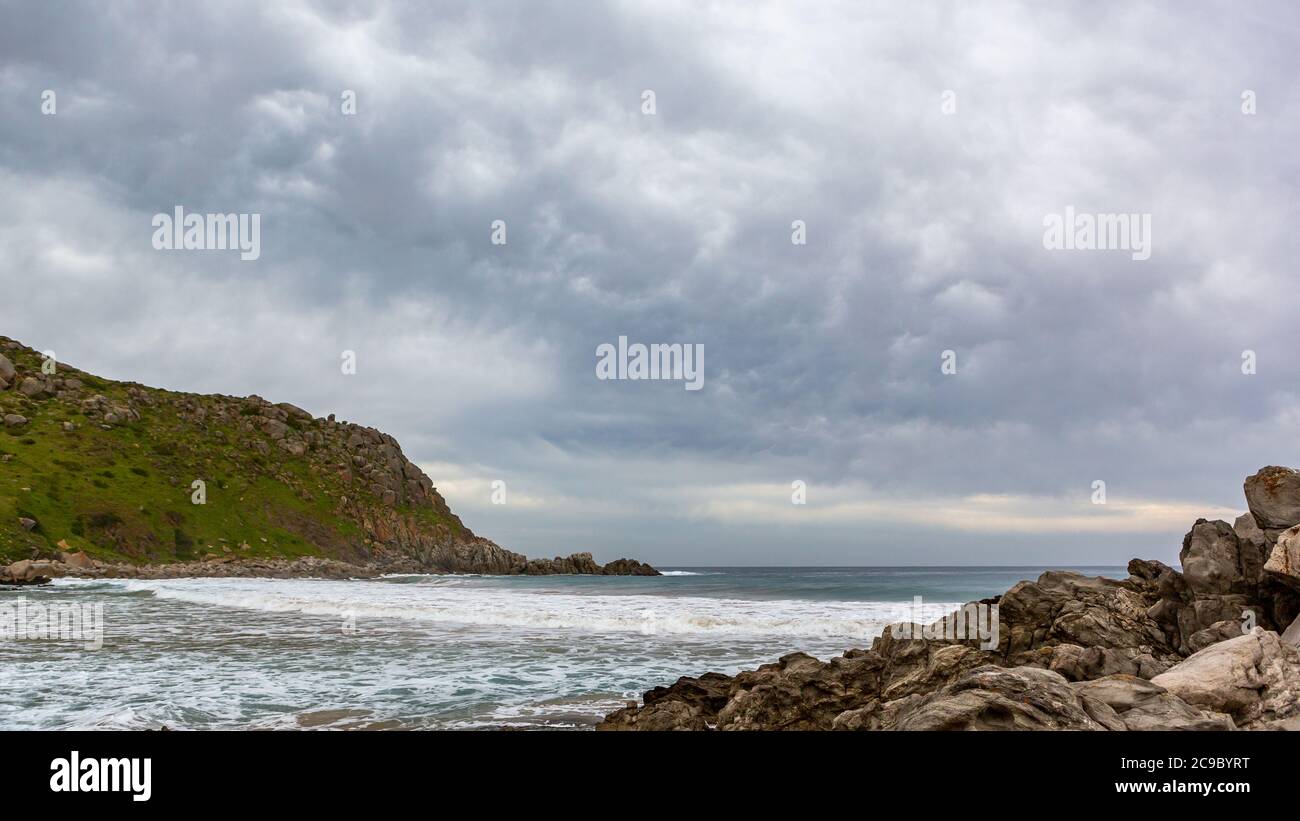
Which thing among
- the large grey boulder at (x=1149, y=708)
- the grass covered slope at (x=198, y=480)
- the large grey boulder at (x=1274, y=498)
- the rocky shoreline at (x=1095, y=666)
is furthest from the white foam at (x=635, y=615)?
the grass covered slope at (x=198, y=480)

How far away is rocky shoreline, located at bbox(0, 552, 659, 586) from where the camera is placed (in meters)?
65.2

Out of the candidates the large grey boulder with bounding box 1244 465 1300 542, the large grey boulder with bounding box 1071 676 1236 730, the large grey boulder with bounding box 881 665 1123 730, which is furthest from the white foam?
the large grey boulder with bounding box 881 665 1123 730

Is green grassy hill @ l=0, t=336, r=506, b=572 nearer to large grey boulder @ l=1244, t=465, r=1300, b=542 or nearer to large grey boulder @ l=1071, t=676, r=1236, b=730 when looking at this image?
large grey boulder @ l=1071, t=676, r=1236, b=730

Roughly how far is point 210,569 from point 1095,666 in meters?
103

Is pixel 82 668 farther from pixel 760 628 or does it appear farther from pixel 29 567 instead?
pixel 29 567

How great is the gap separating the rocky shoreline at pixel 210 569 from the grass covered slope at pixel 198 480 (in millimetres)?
2224

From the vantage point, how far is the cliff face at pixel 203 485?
325 feet

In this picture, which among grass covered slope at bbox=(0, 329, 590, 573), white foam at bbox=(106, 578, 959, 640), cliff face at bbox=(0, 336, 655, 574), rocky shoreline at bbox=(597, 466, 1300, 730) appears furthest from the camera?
cliff face at bbox=(0, 336, 655, 574)

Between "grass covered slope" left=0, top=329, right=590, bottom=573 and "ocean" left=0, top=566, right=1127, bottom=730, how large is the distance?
7239 cm

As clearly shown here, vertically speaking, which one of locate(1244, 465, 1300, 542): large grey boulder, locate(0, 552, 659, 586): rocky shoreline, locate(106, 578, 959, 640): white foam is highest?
locate(1244, 465, 1300, 542): large grey boulder

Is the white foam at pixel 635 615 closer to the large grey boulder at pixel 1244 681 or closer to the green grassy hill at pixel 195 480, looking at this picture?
the large grey boulder at pixel 1244 681
